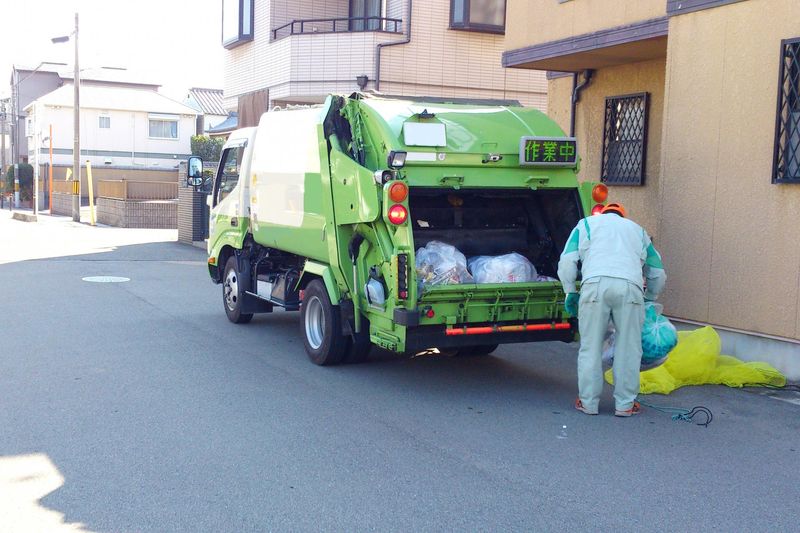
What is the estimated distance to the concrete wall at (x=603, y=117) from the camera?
38.4 ft

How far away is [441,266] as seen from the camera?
7.91 m

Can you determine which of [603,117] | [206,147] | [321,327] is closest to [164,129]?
[206,147]

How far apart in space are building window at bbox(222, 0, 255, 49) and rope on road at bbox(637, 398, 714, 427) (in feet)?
58.1

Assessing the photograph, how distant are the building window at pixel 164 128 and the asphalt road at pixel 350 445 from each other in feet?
152

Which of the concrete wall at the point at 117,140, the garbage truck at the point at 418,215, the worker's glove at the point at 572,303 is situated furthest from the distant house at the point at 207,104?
the worker's glove at the point at 572,303

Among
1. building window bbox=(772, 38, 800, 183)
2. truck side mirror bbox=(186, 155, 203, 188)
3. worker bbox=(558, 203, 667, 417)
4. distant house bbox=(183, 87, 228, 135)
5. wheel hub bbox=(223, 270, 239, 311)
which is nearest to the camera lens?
worker bbox=(558, 203, 667, 417)

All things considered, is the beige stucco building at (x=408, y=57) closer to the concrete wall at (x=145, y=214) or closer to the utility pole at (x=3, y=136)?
the concrete wall at (x=145, y=214)

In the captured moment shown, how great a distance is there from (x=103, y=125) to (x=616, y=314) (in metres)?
50.9

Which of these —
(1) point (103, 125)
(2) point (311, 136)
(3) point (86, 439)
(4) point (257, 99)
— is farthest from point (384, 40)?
(1) point (103, 125)

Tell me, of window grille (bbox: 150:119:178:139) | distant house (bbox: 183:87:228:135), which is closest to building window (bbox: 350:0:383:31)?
window grille (bbox: 150:119:178:139)

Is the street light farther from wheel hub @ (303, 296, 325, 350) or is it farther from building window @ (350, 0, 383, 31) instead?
wheel hub @ (303, 296, 325, 350)

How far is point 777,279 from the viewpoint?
851 cm

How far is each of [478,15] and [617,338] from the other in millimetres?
13843

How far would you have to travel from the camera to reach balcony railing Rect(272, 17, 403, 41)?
2056cm
